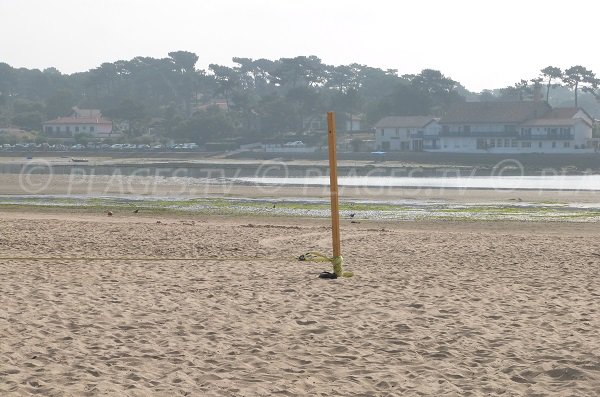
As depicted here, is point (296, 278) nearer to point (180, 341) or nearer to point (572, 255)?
point (180, 341)

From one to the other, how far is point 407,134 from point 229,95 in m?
37.7

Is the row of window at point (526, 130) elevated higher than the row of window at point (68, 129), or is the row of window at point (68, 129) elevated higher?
the row of window at point (68, 129)

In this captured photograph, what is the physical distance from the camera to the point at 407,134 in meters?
95.0

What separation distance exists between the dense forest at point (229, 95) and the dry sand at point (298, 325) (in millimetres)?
83647

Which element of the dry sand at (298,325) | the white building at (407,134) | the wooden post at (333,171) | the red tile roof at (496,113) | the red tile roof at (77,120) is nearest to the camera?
the dry sand at (298,325)

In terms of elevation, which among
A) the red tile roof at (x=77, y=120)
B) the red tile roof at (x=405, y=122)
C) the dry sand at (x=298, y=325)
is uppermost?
the red tile roof at (x=77, y=120)

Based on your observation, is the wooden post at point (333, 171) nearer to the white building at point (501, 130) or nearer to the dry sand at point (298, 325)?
the dry sand at point (298, 325)

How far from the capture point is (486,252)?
52.4 feet

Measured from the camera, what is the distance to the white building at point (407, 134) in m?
93.9

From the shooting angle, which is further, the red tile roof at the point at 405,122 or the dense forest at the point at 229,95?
the dense forest at the point at 229,95

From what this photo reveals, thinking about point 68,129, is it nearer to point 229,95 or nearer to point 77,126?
point 77,126

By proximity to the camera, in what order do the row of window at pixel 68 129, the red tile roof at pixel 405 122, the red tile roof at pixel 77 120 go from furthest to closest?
the red tile roof at pixel 77 120, the row of window at pixel 68 129, the red tile roof at pixel 405 122

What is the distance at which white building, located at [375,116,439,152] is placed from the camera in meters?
93.9

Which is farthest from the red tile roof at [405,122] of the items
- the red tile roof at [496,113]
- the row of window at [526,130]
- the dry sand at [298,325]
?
the dry sand at [298,325]
